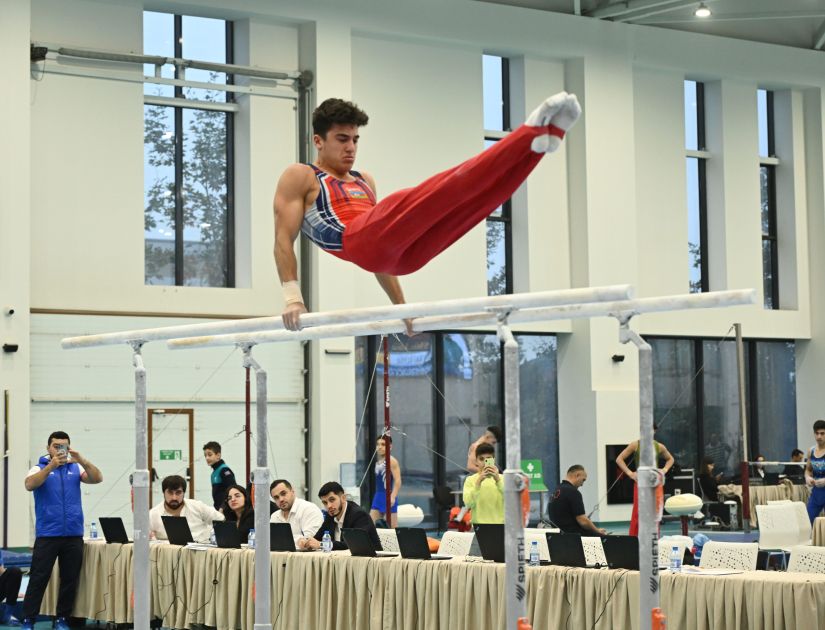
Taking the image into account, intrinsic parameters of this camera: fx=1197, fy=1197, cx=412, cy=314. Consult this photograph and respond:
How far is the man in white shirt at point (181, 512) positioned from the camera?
30.0 feet

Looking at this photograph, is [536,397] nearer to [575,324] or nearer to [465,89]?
[575,324]

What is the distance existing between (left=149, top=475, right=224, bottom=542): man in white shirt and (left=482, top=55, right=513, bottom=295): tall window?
7.16m

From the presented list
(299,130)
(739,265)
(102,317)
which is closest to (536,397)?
(739,265)

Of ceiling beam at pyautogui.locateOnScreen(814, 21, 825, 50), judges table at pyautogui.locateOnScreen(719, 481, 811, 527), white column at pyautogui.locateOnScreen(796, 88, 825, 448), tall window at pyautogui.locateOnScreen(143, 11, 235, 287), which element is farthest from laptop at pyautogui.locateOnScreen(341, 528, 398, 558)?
ceiling beam at pyautogui.locateOnScreen(814, 21, 825, 50)

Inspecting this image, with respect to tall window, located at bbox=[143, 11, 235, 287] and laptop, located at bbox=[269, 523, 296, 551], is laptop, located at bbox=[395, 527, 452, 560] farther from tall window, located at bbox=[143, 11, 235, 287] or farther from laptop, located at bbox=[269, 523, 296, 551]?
tall window, located at bbox=[143, 11, 235, 287]

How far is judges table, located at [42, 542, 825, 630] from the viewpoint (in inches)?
253

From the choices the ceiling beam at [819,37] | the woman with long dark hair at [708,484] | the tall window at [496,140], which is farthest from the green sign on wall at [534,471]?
the ceiling beam at [819,37]

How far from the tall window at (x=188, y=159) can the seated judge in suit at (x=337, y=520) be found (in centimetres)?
608

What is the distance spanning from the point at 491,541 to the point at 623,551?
86cm

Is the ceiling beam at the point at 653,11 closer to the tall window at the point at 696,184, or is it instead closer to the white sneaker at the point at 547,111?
the tall window at the point at 696,184

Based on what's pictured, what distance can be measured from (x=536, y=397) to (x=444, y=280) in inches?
86.6

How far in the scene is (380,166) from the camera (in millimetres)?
14680

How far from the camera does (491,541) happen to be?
23.9 feet

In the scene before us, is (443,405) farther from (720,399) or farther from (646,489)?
(646,489)
